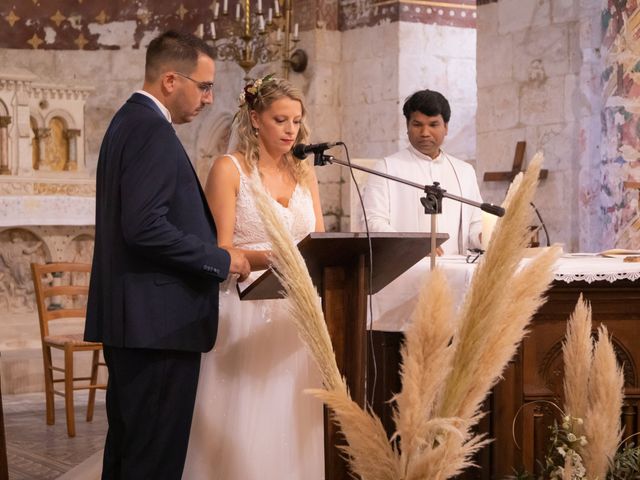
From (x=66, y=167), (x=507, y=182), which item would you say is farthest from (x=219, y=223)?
(x=66, y=167)

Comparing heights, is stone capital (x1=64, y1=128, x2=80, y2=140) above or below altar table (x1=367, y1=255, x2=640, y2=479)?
above

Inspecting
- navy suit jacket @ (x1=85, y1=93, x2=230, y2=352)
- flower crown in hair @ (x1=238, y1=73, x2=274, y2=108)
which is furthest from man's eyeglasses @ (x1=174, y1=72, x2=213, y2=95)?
flower crown in hair @ (x1=238, y1=73, x2=274, y2=108)

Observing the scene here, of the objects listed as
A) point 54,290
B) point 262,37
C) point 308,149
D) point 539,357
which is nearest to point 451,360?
point 308,149

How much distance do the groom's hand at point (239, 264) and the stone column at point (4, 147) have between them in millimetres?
5824

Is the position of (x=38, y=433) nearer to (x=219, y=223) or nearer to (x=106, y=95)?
(x=219, y=223)

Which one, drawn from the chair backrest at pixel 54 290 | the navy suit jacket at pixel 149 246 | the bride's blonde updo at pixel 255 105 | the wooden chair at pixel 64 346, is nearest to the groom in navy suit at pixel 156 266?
the navy suit jacket at pixel 149 246

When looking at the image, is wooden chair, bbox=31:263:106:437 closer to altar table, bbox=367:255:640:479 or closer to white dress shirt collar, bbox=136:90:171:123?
altar table, bbox=367:255:640:479

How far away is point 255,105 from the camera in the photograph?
10.7 ft

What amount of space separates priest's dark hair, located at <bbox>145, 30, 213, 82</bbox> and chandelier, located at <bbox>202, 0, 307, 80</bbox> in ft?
20.5

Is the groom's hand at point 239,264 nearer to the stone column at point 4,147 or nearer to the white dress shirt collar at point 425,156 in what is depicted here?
the white dress shirt collar at point 425,156

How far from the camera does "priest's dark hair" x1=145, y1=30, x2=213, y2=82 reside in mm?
2869

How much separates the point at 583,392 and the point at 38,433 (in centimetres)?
458

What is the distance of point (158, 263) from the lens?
2.79 metres

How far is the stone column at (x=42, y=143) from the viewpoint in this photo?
863cm
